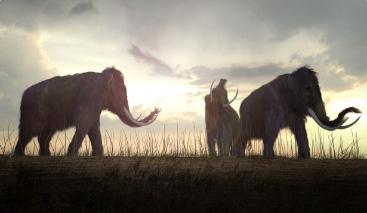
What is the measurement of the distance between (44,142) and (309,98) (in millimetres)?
5461

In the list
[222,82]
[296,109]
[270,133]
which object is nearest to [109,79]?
[222,82]

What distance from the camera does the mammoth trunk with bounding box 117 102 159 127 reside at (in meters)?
10.5

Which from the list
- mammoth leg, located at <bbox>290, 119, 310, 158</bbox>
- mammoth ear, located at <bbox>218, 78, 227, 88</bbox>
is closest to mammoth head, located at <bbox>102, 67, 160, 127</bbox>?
mammoth ear, located at <bbox>218, 78, 227, 88</bbox>

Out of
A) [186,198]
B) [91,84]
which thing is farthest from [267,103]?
[186,198]

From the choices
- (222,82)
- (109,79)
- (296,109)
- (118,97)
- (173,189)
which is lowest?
(173,189)

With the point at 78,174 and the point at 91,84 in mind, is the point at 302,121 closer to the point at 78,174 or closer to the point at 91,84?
the point at 91,84

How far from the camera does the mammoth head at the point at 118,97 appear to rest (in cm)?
1036

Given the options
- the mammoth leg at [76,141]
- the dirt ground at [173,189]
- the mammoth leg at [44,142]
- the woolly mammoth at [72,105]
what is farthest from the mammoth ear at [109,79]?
the dirt ground at [173,189]

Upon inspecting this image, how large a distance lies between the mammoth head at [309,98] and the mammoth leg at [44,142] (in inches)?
197

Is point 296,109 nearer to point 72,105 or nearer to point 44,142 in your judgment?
point 72,105

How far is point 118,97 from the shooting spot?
10.4m

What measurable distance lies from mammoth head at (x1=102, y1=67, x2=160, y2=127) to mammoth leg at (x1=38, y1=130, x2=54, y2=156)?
1.38 m

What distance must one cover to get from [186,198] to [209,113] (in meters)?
7.34

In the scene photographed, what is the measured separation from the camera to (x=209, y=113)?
11.7 metres
